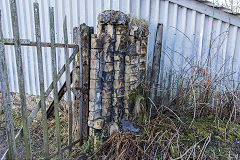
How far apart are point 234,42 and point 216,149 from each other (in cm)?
219

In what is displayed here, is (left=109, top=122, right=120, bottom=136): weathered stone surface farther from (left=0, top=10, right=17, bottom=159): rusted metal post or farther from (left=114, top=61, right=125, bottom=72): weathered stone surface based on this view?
(left=0, top=10, right=17, bottom=159): rusted metal post

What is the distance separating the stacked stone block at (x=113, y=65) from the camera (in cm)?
252

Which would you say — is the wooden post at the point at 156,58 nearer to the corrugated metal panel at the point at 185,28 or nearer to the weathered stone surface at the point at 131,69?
the corrugated metal panel at the point at 185,28

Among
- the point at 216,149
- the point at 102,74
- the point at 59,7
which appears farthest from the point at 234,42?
the point at 59,7

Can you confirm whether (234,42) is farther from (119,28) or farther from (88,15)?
(88,15)

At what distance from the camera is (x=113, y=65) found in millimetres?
2645

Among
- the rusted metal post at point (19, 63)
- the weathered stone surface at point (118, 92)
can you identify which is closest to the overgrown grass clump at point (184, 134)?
the weathered stone surface at point (118, 92)

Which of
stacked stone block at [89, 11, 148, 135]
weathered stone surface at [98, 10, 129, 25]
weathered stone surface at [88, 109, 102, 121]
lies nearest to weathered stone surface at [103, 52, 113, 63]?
stacked stone block at [89, 11, 148, 135]

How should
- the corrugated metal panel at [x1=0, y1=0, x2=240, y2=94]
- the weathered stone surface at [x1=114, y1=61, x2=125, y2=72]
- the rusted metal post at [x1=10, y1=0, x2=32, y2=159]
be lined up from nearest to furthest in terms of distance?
the rusted metal post at [x1=10, y1=0, x2=32, y2=159], the weathered stone surface at [x1=114, y1=61, x2=125, y2=72], the corrugated metal panel at [x1=0, y1=0, x2=240, y2=94]

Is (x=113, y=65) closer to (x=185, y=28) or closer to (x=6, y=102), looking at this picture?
(x=6, y=102)

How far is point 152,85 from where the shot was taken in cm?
358

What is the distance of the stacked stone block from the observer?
2.52m

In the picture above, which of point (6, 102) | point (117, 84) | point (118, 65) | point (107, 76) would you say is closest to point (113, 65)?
point (118, 65)

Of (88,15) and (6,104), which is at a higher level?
(88,15)
